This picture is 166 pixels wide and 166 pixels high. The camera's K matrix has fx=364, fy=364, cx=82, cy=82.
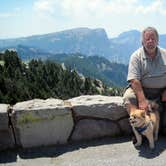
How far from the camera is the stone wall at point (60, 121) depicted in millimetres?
5934

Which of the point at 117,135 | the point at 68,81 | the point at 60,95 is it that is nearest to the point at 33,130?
the point at 117,135

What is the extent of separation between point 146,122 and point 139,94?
501mm

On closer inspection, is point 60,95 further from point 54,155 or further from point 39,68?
point 54,155

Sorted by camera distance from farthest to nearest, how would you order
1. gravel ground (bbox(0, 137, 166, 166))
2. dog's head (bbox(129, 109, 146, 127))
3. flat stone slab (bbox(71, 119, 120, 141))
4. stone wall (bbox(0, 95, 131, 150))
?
1. flat stone slab (bbox(71, 119, 120, 141))
2. stone wall (bbox(0, 95, 131, 150))
3. dog's head (bbox(129, 109, 146, 127))
4. gravel ground (bbox(0, 137, 166, 166))

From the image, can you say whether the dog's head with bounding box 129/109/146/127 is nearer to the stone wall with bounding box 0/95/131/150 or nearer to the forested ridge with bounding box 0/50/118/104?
the stone wall with bounding box 0/95/131/150

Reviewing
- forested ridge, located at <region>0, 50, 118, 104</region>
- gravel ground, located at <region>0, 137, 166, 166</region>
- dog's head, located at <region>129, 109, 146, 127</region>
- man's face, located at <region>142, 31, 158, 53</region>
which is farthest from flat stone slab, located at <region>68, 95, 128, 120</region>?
forested ridge, located at <region>0, 50, 118, 104</region>

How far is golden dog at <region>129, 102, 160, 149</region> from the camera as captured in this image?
5.42 meters

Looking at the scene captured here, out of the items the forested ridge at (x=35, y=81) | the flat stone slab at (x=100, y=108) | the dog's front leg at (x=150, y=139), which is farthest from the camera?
the forested ridge at (x=35, y=81)

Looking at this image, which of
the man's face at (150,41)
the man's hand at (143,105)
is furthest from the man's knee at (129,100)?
the man's face at (150,41)

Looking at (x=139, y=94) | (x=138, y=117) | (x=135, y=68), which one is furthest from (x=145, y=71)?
(x=138, y=117)

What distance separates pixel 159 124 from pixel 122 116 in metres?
0.64

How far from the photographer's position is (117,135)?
640cm

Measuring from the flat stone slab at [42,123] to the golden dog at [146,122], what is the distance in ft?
3.75

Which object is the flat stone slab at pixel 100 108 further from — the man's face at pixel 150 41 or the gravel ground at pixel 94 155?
the man's face at pixel 150 41
